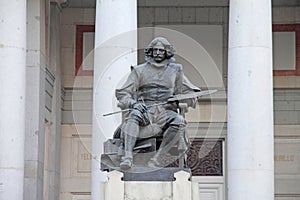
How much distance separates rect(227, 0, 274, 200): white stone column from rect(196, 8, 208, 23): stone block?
717 cm

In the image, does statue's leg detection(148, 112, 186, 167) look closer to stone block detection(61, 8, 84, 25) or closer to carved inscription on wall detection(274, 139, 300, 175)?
carved inscription on wall detection(274, 139, 300, 175)

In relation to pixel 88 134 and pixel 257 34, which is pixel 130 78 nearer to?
pixel 257 34

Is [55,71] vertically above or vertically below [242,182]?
above

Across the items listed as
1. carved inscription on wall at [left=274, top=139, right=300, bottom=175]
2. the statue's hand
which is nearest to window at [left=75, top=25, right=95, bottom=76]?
carved inscription on wall at [left=274, top=139, right=300, bottom=175]

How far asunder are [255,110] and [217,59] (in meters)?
7.88

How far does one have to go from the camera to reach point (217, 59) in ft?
88.2

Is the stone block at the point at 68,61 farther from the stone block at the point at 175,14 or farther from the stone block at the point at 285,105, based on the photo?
the stone block at the point at 285,105

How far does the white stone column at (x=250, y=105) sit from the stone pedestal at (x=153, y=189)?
6.53m

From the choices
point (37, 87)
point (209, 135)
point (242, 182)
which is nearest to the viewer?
point (242, 182)

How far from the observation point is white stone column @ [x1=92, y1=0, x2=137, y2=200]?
19203mm

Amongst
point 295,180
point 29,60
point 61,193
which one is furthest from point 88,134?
point 295,180

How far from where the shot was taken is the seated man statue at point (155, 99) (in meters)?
12.8

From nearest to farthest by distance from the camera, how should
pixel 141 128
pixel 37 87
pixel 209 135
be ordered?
1. pixel 141 128
2. pixel 37 87
3. pixel 209 135

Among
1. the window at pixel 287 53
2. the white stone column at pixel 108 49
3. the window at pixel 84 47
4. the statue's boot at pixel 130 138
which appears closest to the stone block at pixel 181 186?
the statue's boot at pixel 130 138
